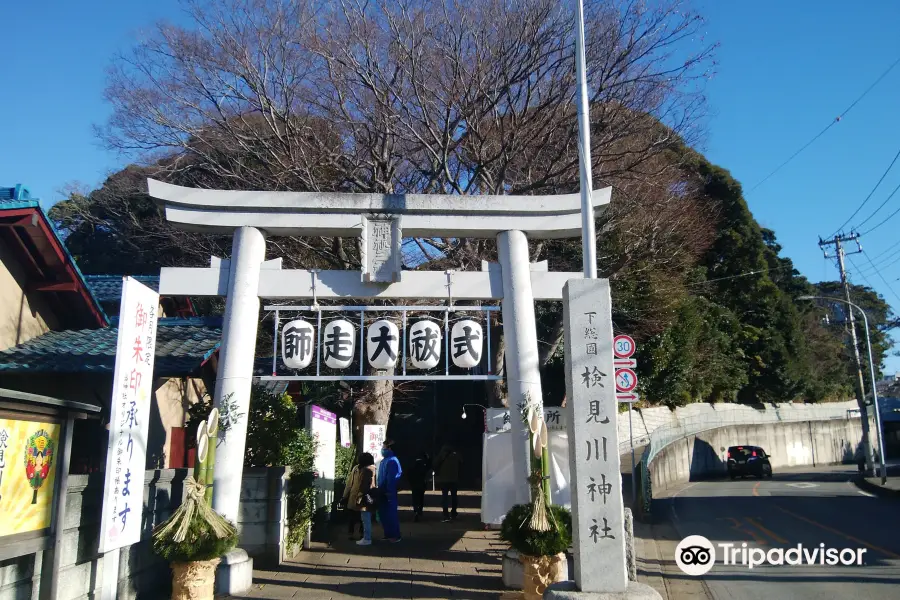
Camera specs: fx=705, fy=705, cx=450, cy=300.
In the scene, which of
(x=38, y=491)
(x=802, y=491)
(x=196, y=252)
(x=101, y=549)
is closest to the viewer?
(x=38, y=491)

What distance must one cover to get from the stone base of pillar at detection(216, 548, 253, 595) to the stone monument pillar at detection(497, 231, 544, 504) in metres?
3.74

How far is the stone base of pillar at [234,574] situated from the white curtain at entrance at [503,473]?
4444 mm

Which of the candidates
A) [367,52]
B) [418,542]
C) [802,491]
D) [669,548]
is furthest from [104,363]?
[802,491]

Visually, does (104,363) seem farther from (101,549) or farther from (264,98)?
(264,98)

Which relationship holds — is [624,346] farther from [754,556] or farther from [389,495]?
[389,495]

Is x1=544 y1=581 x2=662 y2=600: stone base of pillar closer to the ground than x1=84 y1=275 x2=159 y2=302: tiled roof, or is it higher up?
closer to the ground

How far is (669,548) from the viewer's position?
42.4 feet

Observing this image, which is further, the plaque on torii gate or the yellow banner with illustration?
the plaque on torii gate

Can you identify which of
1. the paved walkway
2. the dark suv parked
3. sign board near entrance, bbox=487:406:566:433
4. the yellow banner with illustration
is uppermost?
sign board near entrance, bbox=487:406:566:433

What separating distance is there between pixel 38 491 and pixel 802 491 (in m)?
25.0

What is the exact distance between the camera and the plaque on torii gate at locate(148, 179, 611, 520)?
10188mm

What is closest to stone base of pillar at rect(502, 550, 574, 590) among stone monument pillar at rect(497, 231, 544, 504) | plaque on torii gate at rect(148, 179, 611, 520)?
stone monument pillar at rect(497, 231, 544, 504)

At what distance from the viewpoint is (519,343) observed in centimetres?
1036

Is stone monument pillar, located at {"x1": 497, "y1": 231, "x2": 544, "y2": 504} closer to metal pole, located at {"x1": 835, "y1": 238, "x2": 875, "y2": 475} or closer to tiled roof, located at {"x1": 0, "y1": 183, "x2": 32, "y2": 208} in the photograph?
tiled roof, located at {"x1": 0, "y1": 183, "x2": 32, "y2": 208}
